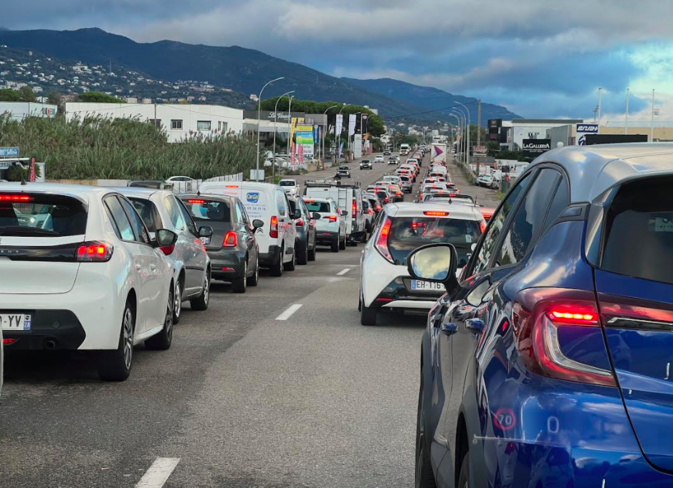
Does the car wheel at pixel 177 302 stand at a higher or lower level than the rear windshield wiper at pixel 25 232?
lower

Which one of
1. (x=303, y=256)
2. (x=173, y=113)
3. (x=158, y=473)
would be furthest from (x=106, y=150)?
(x=173, y=113)

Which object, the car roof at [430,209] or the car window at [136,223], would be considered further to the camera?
the car roof at [430,209]

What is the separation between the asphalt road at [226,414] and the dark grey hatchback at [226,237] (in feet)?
16.4

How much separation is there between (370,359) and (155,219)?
4.38 metres

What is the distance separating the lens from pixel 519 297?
10.3 ft

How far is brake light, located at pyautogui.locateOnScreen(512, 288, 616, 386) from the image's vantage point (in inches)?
113

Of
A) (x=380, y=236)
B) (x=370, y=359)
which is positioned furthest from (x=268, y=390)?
(x=380, y=236)

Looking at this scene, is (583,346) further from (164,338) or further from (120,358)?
(164,338)

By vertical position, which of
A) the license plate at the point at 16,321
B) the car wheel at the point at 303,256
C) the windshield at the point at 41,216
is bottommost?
the car wheel at the point at 303,256

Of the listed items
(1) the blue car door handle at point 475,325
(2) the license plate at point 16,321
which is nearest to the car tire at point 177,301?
(2) the license plate at point 16,321

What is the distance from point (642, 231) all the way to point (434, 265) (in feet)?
6.72

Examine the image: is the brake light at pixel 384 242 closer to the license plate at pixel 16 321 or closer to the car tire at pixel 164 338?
the car tire at pixel 164 338

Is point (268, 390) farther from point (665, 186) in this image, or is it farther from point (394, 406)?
point (665, 186)

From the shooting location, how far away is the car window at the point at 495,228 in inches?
182
